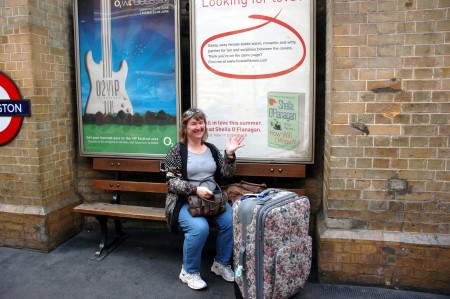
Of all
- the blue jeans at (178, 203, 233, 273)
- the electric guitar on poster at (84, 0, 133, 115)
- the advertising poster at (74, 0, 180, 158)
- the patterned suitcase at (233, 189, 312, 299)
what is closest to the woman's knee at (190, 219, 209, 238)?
the blue jeans at (178, 203, 233, 273)

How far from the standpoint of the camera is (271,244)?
263cm

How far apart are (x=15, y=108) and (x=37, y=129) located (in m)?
0.32

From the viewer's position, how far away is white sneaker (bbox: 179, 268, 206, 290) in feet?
10.7

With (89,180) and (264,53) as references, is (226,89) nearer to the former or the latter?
(264,53)

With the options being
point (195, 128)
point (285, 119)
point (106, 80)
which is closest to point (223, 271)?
point (195, 128)

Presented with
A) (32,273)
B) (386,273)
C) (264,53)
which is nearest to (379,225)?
(386,273)

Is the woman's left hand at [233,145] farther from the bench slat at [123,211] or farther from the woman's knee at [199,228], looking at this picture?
the bench slat at [123,211]

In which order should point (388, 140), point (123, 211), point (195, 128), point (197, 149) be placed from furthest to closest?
point (123, 211)
point (197, 149)
point (195, 128)
point (388, 140)

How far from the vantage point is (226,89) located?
3.84m

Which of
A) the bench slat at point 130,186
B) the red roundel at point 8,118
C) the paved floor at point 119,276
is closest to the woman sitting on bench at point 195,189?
the paved floor at point 119,276

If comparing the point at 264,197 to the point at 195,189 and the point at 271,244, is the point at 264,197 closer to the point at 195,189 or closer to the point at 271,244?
the point at 271,244

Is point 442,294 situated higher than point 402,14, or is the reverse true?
point 402,14

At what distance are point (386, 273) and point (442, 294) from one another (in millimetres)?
450

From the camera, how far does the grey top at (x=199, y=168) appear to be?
340 centimetres
